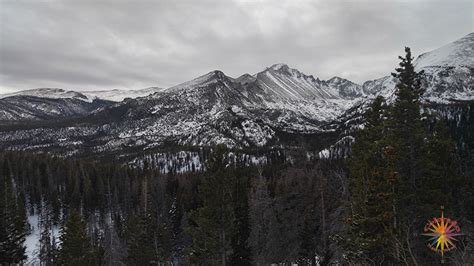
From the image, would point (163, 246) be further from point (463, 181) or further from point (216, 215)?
point (463, 181)

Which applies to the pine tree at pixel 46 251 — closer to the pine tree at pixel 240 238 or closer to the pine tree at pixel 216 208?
the pine tree at pixel 240 238

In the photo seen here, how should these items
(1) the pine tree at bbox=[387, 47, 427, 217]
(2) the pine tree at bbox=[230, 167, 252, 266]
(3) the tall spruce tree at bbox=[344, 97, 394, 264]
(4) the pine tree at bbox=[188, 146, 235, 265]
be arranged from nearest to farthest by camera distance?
(3) the tall spruce tree at bbox=[344, 97, 394, 264] → (1) the pine tree at bbox=[387, 47, 427, 217] → (4) the pine tree at bbox=[188, 146, 235, 265] → (2) the pine tree at bbox=[230, 167, 252, 266]

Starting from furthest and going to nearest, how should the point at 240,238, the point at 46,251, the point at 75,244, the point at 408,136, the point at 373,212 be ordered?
the point at 46,251 → the point at 75,244 → the point at 240,238 → the point at 408,136 → the point at 373,212

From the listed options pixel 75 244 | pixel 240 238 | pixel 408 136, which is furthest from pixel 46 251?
pixel 408 136

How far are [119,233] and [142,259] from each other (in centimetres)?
5311

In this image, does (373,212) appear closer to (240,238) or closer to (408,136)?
(408,136)

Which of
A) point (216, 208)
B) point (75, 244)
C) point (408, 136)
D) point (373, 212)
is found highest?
point (408, 136)

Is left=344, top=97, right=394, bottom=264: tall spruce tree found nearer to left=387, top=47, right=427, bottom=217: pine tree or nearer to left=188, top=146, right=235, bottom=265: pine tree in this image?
left=387, top=47, right=427, bottom=217: pine tree

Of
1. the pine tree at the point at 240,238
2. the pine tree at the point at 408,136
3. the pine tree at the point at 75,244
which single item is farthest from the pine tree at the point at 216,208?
the pine tree at the point at 75,244

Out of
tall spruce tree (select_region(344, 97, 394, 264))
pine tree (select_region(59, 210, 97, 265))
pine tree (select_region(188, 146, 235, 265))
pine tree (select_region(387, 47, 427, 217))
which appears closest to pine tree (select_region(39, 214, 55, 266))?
pine tree (select_region(59, 210, 97, 265))

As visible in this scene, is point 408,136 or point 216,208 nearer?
point 408,136

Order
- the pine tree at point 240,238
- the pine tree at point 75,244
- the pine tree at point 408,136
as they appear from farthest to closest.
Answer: the pine tree at point 75,244
the pine tree at point 240,238
the pine tree at point 408,136

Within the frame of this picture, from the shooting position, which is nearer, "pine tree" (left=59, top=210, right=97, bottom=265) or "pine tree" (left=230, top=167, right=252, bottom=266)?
"pine tree" (left=230, top=167, right=252, bottom=266)

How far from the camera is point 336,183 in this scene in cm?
4262
